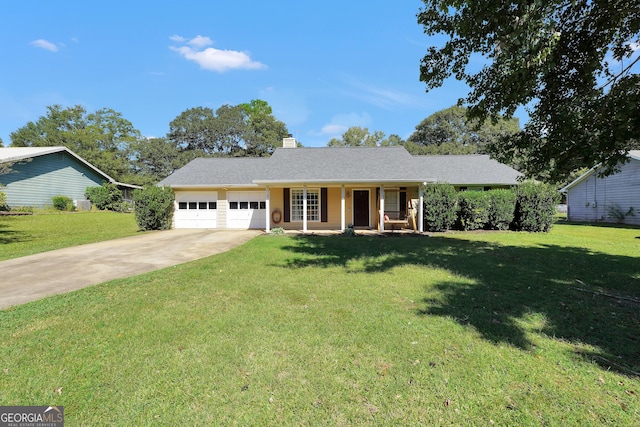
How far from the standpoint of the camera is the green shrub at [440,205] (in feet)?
46.4

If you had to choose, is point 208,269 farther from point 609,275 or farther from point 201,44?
point 201,44

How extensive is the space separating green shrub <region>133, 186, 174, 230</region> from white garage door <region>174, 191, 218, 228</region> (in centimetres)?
77

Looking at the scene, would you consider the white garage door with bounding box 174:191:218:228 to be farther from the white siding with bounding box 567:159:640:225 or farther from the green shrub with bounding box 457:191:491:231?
the white siding with bounding box 567:159:640:225

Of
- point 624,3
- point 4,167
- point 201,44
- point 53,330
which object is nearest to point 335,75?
point 201,44

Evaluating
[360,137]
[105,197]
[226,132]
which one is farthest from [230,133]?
[105,197]

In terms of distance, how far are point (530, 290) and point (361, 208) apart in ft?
36.4

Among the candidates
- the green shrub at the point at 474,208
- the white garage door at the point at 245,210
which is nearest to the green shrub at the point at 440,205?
the green shrub at the point at 474,208

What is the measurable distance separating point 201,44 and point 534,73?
17.6 meters

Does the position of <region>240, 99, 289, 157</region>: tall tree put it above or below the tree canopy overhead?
Answer: above

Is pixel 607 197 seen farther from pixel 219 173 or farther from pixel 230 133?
pixel 230 133

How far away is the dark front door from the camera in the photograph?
53.1 ft

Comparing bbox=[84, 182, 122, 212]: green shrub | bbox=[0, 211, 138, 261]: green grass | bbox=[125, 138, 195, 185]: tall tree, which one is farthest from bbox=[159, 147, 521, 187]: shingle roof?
bbox=[125, 138, 195, 185]: tall tree

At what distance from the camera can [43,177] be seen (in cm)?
2316

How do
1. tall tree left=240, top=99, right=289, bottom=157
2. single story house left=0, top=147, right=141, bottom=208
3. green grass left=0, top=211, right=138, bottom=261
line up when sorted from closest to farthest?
green grass left=0, top=211, right=138, bottom=261
single story house left=0, top=147, right=141, bottom=208
tall tree left=240, top=99, right=289, bottom=157
